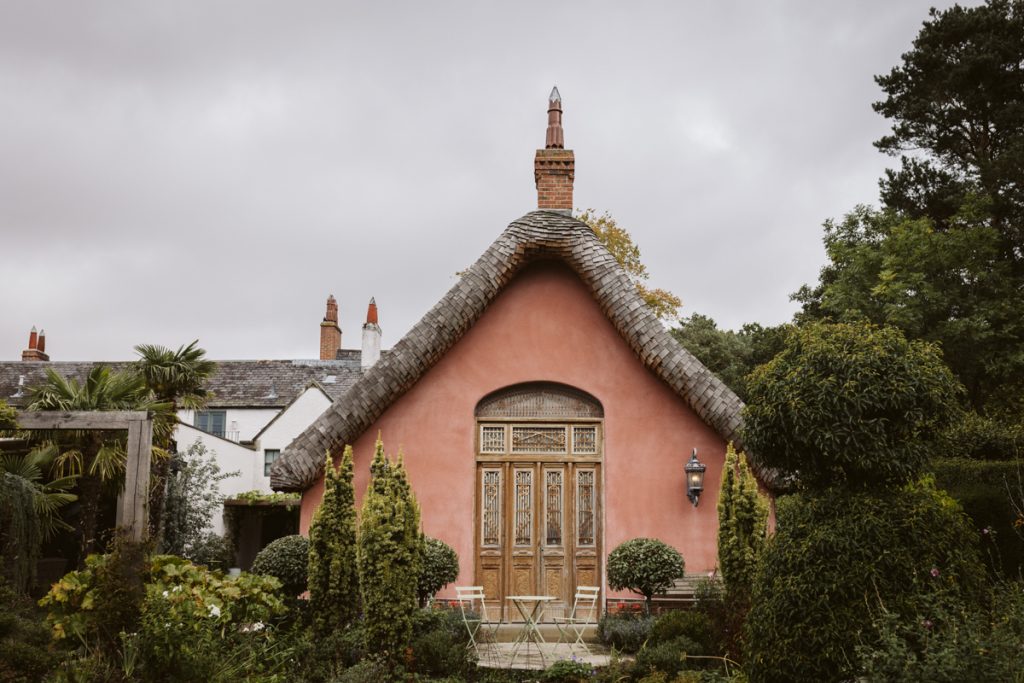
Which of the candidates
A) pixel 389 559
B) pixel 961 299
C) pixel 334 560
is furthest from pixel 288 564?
pixel 961 299

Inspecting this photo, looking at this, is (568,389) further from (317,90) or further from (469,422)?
(317,90)

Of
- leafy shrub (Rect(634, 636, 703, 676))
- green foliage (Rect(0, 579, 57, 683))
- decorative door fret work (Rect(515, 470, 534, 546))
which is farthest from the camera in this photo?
decorative door fret work (Rect(515, 470, 534, 546))

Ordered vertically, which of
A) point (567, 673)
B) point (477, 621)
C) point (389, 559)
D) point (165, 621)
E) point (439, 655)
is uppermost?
point (389, 559)

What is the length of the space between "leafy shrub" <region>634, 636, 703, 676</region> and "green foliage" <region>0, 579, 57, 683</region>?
17.3ft

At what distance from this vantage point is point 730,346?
33.5 metres

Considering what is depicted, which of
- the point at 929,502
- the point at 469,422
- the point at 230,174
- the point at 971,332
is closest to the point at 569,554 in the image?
the point at 469,422

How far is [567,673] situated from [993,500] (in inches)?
263

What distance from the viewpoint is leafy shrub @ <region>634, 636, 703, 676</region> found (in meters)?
8.47

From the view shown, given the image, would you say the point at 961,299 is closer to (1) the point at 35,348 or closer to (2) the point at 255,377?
(2) the point at 255,377

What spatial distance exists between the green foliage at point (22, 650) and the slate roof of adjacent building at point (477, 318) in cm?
358

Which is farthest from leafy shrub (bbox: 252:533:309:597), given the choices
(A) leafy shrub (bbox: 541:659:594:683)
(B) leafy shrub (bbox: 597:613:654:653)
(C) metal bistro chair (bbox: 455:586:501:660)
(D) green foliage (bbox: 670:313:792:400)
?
(D) green foliage (bbox: 670:313:792:400)

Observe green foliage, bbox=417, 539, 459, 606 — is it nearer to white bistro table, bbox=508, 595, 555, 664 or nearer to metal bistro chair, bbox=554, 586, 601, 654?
white bistro table, bbox=508, 595, 555, 664

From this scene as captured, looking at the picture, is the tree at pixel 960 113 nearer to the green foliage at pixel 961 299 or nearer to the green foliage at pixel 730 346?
the green foliage at pixel 961 299

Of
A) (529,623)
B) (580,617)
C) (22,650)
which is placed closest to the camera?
(22,650)
